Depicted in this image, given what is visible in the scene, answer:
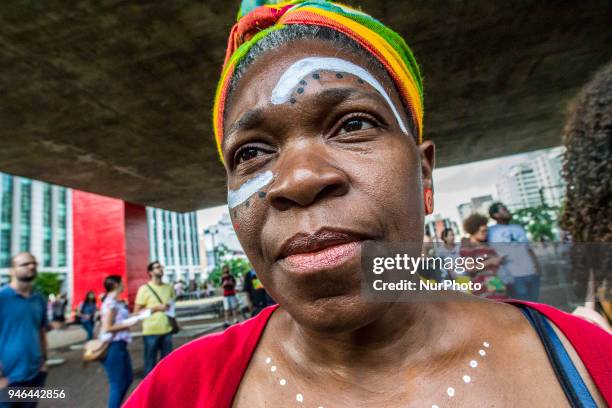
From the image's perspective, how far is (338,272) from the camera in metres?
0.89

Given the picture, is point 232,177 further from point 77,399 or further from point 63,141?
point 63,141

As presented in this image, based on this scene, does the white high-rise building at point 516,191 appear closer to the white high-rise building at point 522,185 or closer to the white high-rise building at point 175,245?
the white high-rise building at point 522,185

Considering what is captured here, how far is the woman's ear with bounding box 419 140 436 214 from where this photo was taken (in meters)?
1.28

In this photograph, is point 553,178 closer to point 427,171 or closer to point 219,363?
point 427,171

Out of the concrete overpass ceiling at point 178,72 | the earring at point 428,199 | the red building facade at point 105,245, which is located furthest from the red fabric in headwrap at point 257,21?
the red building facade at point 105,245

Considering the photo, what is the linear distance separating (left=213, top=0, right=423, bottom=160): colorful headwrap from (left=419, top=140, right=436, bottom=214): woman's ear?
5cm

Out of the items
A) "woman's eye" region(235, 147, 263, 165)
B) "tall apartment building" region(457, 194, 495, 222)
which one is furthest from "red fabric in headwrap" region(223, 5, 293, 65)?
"tall apartment building" region(457, 194, 495, 222)

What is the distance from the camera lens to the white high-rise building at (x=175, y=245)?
80125 mm

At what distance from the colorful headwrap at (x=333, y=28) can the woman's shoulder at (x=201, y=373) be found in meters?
0.80

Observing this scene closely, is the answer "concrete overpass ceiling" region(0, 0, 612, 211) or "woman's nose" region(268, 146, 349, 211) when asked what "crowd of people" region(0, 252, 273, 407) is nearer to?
"concrete overpass ceiling" region(0, 0, 612, 211)

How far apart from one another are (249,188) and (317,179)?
297 millimetres

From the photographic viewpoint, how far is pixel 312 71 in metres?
1.12

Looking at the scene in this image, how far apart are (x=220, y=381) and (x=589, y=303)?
1.32m

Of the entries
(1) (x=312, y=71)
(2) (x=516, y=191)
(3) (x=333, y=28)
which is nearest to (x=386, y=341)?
(1) (x=312, y=71)
